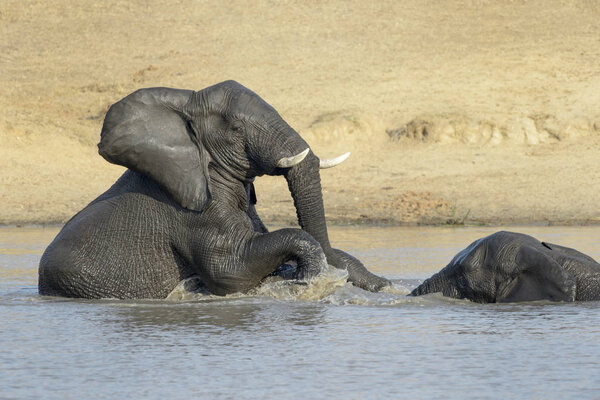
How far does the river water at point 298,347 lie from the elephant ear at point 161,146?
711 millimetres

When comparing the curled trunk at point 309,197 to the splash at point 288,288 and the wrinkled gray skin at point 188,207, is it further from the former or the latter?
the splash at point 288,288

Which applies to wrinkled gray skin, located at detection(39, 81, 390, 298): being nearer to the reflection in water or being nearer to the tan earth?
the reflection in water

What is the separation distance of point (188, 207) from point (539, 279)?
7.13 ft

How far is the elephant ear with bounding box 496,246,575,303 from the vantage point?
661 centimetres

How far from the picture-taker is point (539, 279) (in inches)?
262

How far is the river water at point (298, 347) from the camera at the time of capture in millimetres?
4742

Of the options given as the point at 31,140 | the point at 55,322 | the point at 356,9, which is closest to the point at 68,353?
the point at 55,322

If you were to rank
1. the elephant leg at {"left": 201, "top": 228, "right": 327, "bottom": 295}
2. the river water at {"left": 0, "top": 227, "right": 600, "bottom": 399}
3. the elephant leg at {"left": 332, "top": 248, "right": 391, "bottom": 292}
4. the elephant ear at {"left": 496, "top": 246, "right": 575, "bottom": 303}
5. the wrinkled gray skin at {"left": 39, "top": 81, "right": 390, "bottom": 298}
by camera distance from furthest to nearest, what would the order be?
the elephant leg at {"left": 332, "top": 248, "right": 391, "bottom": 292} < the wrinkled gray skin at {"left": 39, "top": 81, "right": 390, "bottom": 298} < the elephant leg at {"left": 201, "top": 228, "right": 327, "bottom": 295} < the elephant ear at {"left": 496, "top": 246, "right": 575, "bottom": 303} < the river water at {"left": 0, "top": 227, "right": 600, "bottom": 399}

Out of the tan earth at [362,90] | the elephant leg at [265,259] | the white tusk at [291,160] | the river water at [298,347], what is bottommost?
the river water at [298,347]

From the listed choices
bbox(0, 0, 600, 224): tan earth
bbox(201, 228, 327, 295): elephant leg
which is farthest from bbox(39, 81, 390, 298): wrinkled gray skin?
bbox(0, 0, 600, 224): tan earth

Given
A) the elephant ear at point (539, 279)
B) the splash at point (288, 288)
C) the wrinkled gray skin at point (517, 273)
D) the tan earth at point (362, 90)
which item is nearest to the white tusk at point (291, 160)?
the splash at point (288, 288)

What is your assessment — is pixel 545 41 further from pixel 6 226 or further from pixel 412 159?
pixel 6 226

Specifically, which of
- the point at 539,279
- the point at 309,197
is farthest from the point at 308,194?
the point at 539,279

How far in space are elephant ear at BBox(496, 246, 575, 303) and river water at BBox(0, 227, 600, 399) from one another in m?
0.06
